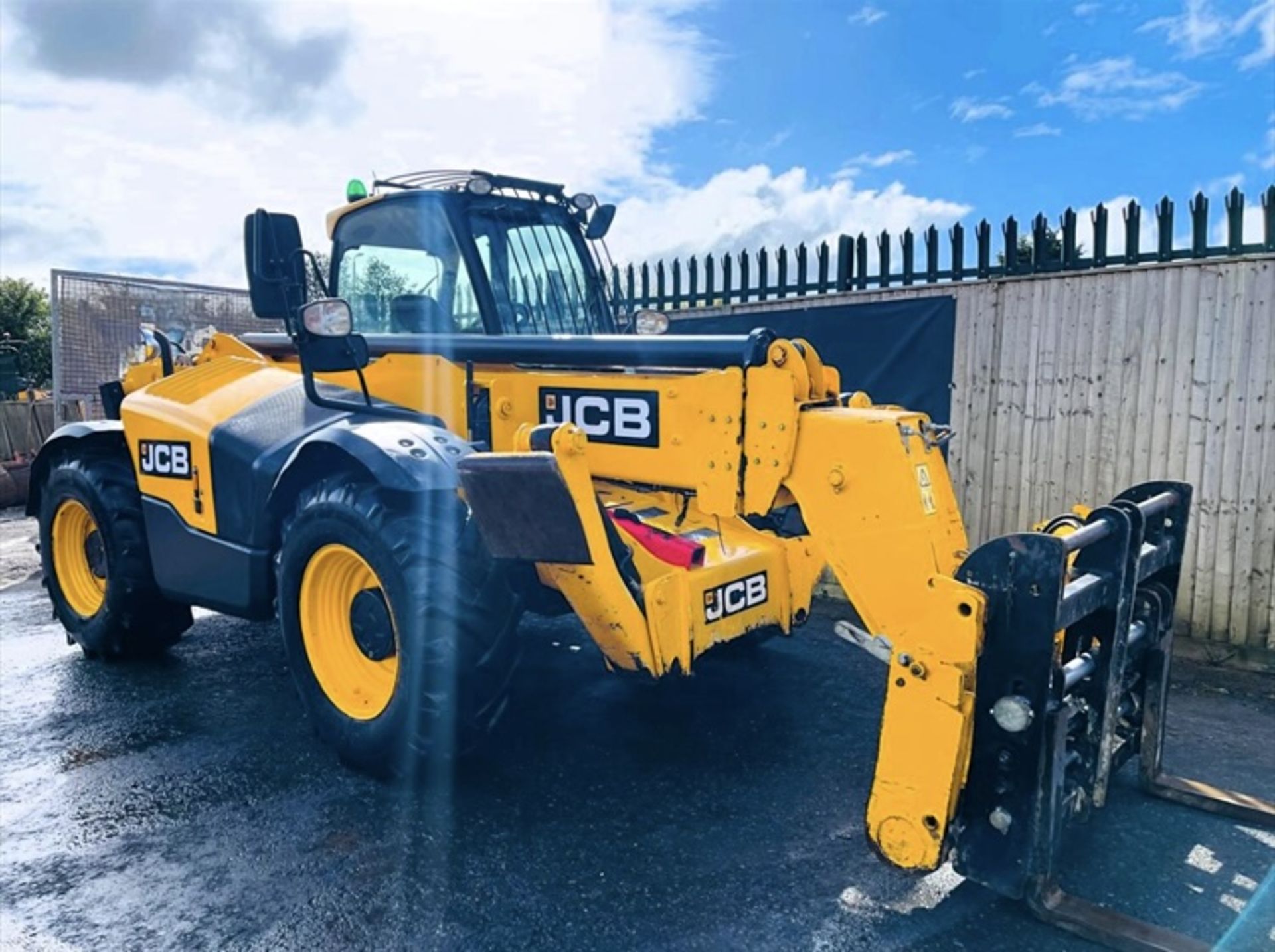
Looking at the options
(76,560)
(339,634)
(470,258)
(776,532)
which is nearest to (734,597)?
(776,532)

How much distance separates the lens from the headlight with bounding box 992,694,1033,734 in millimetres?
2609

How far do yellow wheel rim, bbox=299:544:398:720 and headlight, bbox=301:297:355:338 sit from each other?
0.95 m

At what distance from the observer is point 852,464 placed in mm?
3164

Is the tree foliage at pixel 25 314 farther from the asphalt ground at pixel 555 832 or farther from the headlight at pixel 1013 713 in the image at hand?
the headlight at pixel 1013 713

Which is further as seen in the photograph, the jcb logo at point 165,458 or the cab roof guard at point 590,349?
the jcb logo at point 165,458

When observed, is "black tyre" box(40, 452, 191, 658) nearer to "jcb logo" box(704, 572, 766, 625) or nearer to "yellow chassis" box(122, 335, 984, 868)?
"yellow chassis" box(122, 335, 984, 868)

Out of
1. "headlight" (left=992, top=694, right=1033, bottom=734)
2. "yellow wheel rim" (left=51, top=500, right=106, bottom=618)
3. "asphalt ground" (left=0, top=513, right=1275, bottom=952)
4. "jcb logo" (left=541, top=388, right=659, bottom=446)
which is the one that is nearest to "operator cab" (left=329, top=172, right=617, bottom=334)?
"jcb logo" (left=541, top=388, right=659, bottom=446)

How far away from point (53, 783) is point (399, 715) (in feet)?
5.50

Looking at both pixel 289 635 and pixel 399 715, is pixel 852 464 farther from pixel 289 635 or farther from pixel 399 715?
pixel 289 635

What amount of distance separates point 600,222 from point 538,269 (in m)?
0.63

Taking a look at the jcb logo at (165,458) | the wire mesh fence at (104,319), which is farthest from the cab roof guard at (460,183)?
the wire mesh fence at (104,319)

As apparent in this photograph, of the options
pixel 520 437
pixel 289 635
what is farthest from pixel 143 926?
pixel 520 437

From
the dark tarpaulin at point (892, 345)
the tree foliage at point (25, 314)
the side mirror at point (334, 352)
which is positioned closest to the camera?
the side mirror at point (334, 352)

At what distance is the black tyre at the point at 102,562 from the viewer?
5410 millimetres
